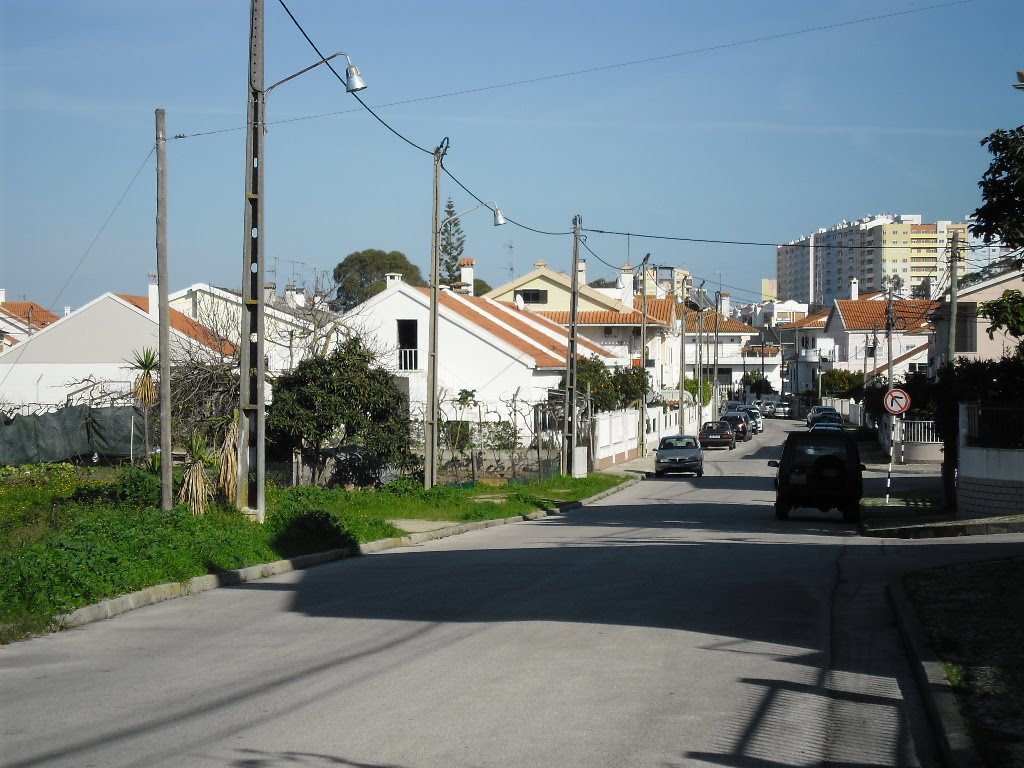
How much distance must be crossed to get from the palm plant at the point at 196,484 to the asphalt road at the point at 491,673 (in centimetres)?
322

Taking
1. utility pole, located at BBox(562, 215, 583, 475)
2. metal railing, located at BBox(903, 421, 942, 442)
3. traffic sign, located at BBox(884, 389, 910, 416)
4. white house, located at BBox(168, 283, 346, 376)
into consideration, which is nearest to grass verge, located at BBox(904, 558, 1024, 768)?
traffic sign, located at BBox(884, 389, 910, 416)

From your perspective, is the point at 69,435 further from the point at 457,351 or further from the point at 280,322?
the point at 457,351

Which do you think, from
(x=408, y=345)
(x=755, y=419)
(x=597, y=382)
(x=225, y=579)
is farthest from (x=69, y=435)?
(x=755, y=419)

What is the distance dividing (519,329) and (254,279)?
123 ft

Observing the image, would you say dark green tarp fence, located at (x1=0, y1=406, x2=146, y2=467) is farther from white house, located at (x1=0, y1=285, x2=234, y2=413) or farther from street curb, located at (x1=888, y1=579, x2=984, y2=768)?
street curb, located at (x1=888, y1=579, x2=984, y2=768)

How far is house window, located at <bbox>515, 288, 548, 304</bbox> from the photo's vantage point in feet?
267

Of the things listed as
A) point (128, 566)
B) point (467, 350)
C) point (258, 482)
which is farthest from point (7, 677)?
point (467, 350)

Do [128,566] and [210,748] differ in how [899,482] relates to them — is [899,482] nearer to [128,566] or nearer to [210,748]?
[128,566]

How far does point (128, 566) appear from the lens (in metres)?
12.8

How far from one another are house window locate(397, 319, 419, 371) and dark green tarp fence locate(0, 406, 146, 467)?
46.5 ft

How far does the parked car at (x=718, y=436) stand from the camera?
2489 inches

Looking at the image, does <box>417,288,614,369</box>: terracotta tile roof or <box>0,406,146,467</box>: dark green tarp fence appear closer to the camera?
<box>0,406,146,467</box>: dark green tarp fence

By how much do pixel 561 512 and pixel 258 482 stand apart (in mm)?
12562

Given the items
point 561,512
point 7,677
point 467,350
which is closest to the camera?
point 7,677
